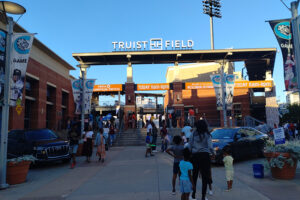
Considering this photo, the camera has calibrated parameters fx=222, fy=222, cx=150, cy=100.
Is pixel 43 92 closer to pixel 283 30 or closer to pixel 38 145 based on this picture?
pixel 38 145

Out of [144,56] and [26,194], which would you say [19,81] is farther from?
[144,56]

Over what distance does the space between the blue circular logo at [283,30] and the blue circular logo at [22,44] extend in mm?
8522

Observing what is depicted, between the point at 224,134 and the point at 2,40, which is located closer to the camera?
the point at 2,40

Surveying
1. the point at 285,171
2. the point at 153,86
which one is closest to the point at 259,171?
the point at 285,171

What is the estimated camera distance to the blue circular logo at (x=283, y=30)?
7.57 m

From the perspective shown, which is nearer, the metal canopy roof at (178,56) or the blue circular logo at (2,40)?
the blue circular logo at (2,40)

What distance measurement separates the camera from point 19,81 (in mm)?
7320

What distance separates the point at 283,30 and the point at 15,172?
10075mm

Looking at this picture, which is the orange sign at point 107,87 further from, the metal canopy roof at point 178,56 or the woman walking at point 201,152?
the woman walking at point 201,152

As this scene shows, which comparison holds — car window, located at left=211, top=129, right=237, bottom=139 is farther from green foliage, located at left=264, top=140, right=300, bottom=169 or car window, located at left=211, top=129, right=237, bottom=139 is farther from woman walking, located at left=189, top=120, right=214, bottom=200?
woman walking, located at left=189, top=120, right=214, bottom=200

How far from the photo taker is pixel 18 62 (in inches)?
288

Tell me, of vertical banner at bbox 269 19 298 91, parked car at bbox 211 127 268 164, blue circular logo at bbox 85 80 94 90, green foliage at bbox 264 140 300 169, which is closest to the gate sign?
green foliage at bbox 264 140 300 169

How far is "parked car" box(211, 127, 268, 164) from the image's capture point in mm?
9127

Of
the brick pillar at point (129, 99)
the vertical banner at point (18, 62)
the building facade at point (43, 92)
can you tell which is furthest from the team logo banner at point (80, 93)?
the brick pillar at point (129, 99)
